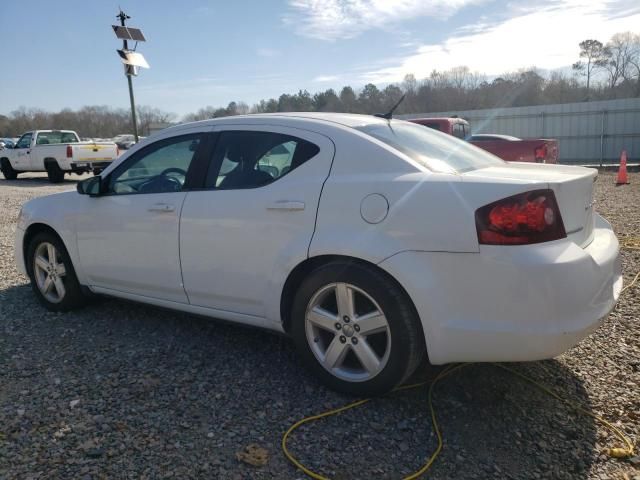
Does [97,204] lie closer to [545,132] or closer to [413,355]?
[413,355]

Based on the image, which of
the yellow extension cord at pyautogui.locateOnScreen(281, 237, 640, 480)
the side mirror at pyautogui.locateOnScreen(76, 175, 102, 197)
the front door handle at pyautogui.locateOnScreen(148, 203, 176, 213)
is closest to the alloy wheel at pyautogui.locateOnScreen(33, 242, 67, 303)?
the side mirror at pyautogui.locateOnScreen(76, 175, 102, 197)

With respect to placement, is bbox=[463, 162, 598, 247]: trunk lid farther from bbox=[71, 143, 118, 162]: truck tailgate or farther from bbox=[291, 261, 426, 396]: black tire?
bbox=[71, 143, 118, 162]: truck tailgate

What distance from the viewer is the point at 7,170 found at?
20.1m

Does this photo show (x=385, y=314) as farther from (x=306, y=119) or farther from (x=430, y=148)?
(x=306, y=119)

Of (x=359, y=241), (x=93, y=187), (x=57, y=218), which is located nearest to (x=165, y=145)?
(x=93, y=187)

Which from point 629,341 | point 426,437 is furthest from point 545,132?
point 426,437

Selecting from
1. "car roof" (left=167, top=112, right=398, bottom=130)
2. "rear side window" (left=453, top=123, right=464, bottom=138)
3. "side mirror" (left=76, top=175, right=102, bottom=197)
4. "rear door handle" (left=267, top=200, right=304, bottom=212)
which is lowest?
"rear door handle" (left=267, top=200, right=304, bottom=212)

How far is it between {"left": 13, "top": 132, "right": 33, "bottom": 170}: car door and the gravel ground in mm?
17021

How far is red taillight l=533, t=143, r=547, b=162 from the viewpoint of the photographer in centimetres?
1359

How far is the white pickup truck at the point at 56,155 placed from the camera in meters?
16.9

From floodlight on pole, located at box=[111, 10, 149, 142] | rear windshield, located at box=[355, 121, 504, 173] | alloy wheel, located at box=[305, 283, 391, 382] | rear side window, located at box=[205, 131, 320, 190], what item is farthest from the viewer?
floodlight on pole, located at box=[111, 10, 149, 142]

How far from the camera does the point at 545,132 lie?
947 inches

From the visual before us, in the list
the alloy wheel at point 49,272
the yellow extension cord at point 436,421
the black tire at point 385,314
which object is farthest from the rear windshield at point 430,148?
the alloy wheel at point 49,272

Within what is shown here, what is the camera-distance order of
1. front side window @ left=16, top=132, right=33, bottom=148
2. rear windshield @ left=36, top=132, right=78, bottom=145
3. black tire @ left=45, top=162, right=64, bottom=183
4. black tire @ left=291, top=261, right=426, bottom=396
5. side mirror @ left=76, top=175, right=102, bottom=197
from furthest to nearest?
front side window @ left=16, top=132, right=33, bottom=148 → rear windshield @ left=36, top=132, right=78, bottom=145 → black tire @ left=45, top=162, right=64, bottom=183 → side mirror @ left=76, top=175, right=102, bottom=197 → black tire @ left=291, top=261, right=426, bottom=396
